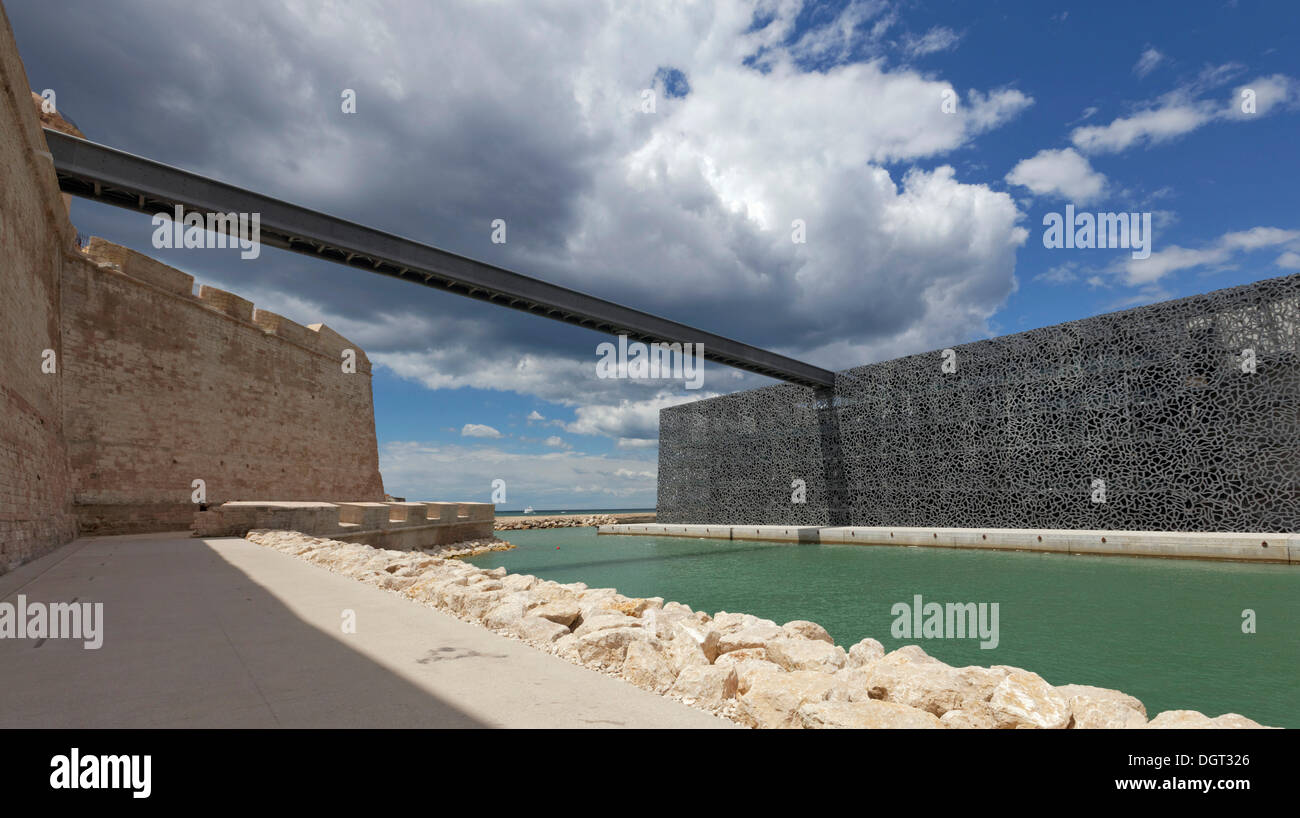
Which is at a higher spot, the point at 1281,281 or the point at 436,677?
the point at 1281,281

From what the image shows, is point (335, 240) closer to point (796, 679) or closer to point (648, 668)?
point (648, 668)

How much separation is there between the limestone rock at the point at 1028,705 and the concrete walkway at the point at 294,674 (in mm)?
1831

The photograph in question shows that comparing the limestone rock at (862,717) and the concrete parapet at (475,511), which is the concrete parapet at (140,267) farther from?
the limestone rock at (862,717)

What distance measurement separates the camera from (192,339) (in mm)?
18281

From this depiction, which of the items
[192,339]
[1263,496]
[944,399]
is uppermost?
[192,339]

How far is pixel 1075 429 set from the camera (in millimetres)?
19828

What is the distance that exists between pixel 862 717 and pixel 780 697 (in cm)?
46

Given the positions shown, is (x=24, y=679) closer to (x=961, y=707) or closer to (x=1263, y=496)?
(x=961, y=707)

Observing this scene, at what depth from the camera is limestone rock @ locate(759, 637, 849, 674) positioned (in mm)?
4504

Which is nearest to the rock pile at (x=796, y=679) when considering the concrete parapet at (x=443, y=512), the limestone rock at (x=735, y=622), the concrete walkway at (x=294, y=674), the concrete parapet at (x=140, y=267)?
the limestone rock at (x=735, y=622)

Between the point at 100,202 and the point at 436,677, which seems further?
the point at 100,202
